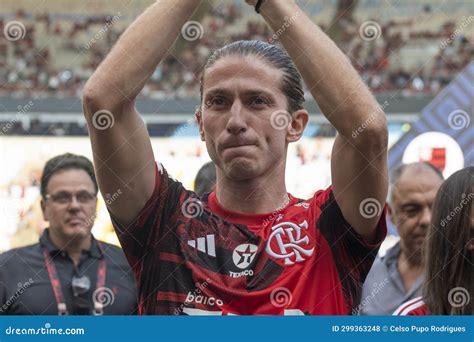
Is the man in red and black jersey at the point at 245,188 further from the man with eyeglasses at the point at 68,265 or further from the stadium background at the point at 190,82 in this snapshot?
the stadium background at the point at 190,82

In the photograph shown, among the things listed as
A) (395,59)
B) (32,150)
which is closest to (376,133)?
(32,150)

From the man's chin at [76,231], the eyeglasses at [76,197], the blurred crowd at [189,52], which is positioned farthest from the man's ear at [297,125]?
the blurred crowd at [189,52]

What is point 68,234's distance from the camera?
474 cm

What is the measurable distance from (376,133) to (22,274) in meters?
2.54

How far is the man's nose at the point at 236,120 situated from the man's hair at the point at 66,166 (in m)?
2.47

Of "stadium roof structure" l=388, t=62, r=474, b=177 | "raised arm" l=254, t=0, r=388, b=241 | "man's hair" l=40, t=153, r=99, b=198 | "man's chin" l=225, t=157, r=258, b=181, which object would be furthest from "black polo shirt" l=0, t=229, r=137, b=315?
"raised arm" l=254, t=0, r=388, b=241

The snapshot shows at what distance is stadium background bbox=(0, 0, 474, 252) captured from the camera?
6957 millimetres

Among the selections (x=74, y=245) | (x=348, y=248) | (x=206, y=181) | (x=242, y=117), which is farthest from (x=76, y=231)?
(x=348, y=248)

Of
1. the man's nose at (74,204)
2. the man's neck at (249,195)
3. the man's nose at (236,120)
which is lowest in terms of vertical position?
the man's neck at (249,195)

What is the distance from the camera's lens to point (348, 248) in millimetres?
2359

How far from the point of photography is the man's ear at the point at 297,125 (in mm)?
2553

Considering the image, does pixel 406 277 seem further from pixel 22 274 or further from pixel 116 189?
pixel 116 189

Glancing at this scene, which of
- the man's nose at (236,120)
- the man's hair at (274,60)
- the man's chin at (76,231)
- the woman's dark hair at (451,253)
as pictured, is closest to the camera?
the man's nose at (236,120)

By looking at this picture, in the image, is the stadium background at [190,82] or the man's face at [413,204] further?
the stadium background at [190,82]
